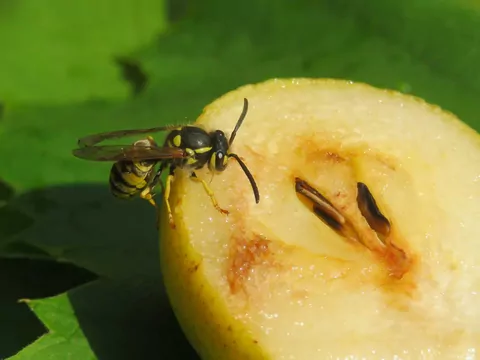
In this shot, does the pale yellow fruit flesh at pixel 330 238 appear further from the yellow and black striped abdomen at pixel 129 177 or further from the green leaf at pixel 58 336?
the green leaf at pixel 58 336

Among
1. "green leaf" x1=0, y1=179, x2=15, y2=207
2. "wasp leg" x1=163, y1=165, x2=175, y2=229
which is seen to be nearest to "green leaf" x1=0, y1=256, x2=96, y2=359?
"green leaf" x1=0, y1=179, x2=15, y2=207

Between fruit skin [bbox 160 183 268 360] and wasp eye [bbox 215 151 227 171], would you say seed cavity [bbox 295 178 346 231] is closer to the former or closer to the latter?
wasp eye [bbox 215 151 227 171]

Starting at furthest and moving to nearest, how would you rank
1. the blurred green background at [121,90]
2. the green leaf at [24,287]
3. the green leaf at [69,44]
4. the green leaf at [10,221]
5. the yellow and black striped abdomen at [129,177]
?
the green leaf at [69,44], the green leaf at [10,221], the green leaf at [24,287], the blurred green background at [121,90], the yellow and black striped abdomen at [129,177]

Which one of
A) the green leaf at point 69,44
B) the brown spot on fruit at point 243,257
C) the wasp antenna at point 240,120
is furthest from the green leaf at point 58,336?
the green leaf at point 69,44

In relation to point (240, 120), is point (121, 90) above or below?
below

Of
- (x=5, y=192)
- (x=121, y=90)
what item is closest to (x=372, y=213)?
(x=5, y=192)

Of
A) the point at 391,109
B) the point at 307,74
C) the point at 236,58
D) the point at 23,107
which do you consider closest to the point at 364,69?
the point at 307,74

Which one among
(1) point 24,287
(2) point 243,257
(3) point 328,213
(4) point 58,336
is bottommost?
(1) point 24,287

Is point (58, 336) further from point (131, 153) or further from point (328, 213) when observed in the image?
point (328, 213)
